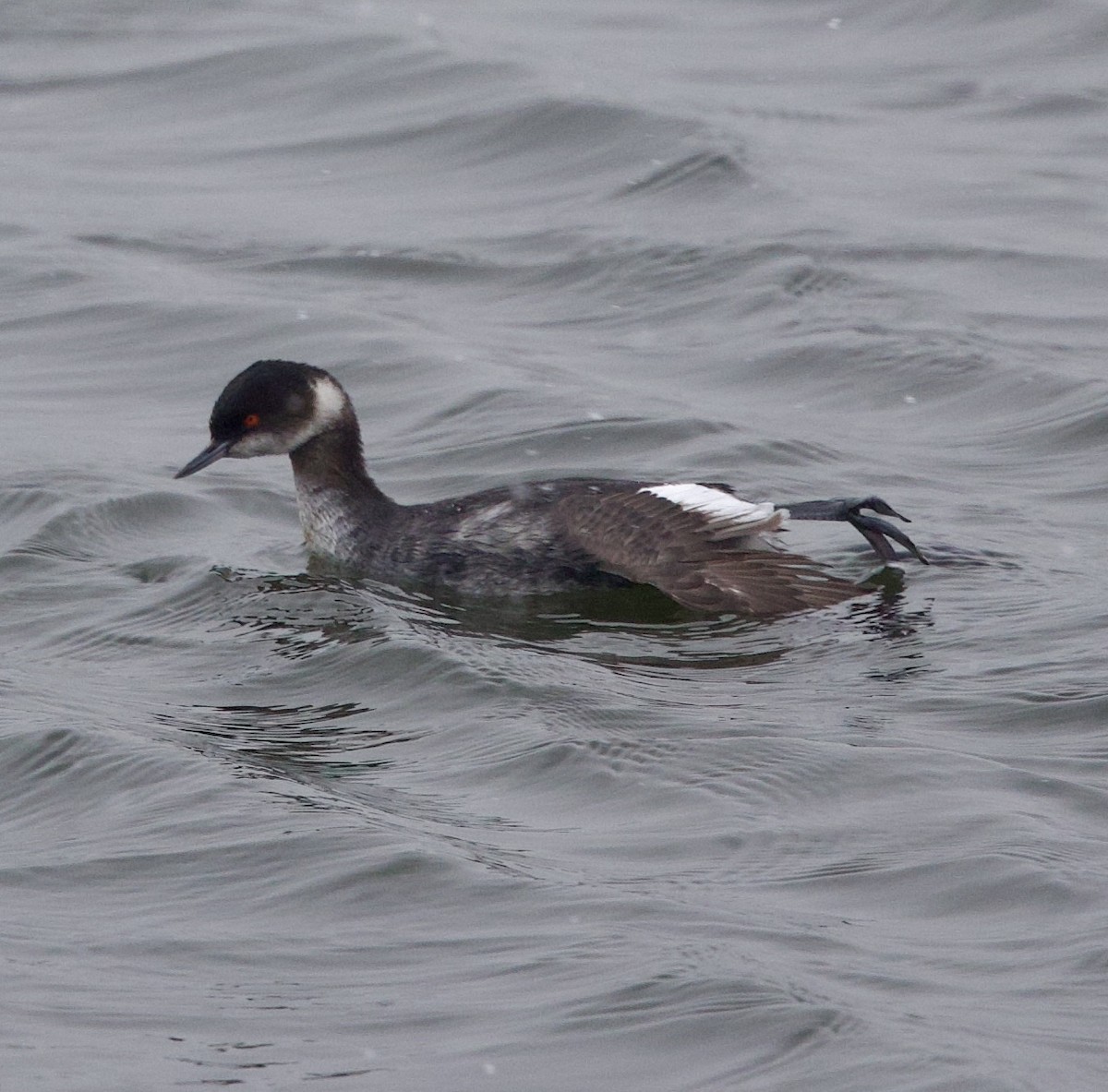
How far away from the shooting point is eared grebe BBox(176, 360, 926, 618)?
1030 centimetres

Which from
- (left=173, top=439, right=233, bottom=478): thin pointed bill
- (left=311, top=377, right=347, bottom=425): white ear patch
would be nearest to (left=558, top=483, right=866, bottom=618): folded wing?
(left=311, top=377, right=347, bottom=425): white ear patch

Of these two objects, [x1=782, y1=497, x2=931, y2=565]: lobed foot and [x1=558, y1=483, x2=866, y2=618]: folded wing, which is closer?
[x1=558, y1=483, x2=866, y2=618]: folded wing

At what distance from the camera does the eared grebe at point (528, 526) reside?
Result: 33.8 ft

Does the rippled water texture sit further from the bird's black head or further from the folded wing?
the bird's black head

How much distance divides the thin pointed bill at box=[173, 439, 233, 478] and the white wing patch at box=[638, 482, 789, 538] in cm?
208

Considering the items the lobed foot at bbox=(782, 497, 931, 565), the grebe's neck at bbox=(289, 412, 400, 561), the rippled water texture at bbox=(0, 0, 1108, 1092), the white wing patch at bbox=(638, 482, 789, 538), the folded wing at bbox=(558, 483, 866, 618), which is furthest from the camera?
the grebe's neck at bbox=(289, 412, 400, 561)

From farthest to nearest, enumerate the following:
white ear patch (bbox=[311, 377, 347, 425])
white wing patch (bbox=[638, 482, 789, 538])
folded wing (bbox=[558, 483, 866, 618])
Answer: white ear patch (bbox=[311, 377, 347, 425]), white wing patch (bbox=[638, 482, 789, 538]), folded wing (bbox=[558, 483, 866, 618])

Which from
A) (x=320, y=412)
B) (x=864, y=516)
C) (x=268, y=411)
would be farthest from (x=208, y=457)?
(x=864, y=516)

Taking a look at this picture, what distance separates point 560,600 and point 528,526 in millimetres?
354

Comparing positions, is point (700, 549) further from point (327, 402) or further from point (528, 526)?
point (327, 402)

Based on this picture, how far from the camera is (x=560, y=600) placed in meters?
10.6

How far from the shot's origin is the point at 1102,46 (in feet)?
67.8

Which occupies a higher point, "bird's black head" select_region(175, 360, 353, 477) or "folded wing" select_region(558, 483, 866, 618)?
"bird's black head" select_region(175, 360, 353, 477)

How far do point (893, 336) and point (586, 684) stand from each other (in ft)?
18.7
